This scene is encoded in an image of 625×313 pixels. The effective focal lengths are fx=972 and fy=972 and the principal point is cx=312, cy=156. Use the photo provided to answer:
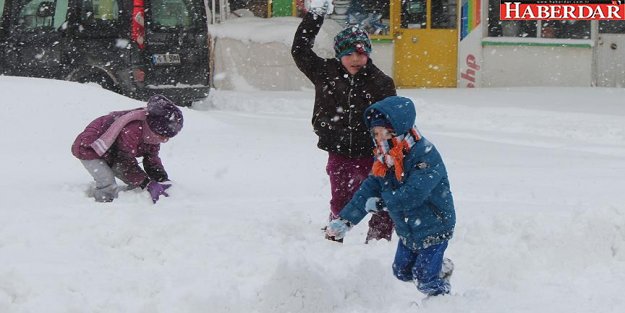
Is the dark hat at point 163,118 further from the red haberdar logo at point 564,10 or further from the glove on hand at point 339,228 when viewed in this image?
the red haberdar logo at point 564,10

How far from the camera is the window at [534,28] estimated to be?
57.3 ft

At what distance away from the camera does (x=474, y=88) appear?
1736cm

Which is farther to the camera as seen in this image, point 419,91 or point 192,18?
point 419,91

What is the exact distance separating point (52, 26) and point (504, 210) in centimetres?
791

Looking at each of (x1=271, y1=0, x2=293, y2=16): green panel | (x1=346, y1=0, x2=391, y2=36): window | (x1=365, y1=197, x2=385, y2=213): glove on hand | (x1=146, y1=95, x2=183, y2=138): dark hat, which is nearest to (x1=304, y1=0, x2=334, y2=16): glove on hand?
(x1=146, y1=95, x2=183, y2=138): dark hat

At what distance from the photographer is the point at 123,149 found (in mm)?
6484

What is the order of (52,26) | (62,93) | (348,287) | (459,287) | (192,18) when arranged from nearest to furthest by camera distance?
1. (348,287)
2. (459,287)
3. (62,93)
4. (52,26)
5. (192,18)

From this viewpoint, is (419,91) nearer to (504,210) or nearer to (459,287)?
(504,210)

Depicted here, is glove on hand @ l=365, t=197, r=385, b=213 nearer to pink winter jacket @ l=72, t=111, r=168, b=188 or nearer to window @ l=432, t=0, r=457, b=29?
pink winter jacket @ l=72, t=111, r=168, b=188

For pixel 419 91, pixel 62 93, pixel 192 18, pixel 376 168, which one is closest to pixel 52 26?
pixel 192 18

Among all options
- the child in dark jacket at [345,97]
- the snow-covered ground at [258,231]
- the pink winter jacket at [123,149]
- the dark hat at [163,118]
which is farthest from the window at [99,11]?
the child in dark jacket at [345,97]

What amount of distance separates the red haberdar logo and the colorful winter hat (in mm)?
Result: 12658

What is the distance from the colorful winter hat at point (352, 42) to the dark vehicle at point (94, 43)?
7.62 m

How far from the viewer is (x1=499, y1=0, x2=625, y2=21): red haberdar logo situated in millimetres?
17312
